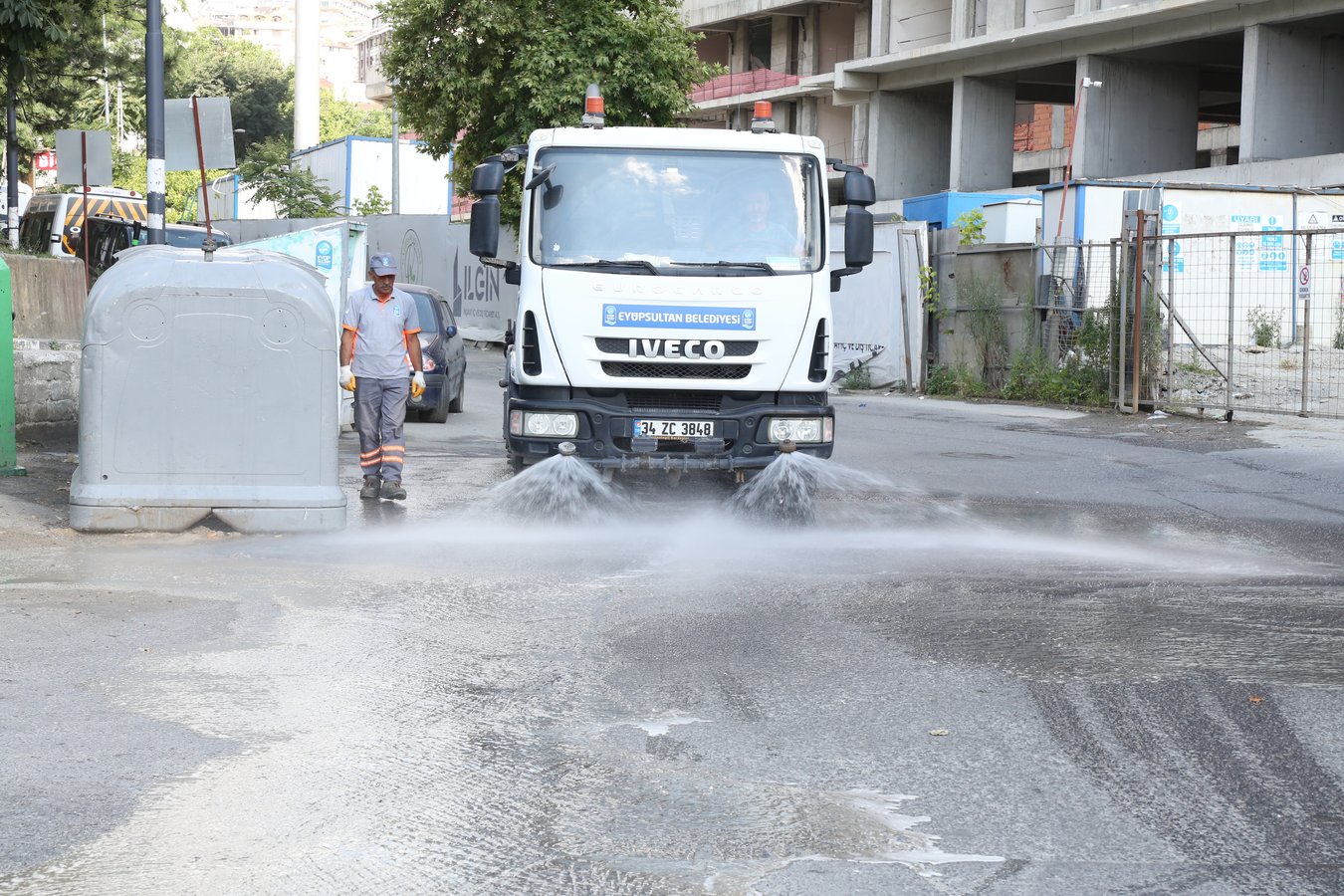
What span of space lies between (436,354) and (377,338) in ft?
21.9

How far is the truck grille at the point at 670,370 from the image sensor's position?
10.0 meters

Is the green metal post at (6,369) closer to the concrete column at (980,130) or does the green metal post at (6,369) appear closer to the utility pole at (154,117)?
the utility pole at (154,117)

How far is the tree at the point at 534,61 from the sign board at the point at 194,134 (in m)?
20.6

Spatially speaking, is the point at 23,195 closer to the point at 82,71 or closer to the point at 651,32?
the point at 82,71

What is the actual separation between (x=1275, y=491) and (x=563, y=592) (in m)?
7.15

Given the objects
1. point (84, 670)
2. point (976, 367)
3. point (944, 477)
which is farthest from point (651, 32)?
point (84, 670)

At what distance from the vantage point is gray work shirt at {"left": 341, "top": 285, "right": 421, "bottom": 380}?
11.0 meters

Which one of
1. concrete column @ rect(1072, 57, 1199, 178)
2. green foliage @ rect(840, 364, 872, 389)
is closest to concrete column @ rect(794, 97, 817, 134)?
concrete column @ rect(1072, 57, 1199, 178)

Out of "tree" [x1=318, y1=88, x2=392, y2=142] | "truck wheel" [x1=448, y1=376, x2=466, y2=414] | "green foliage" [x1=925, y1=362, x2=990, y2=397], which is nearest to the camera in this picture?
"truck wheel" [x1=448, y1=376, x2=466, y2=414]

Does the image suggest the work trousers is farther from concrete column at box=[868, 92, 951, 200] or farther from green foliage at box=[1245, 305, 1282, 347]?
concrete column at box=[868, 92, 951, 200]

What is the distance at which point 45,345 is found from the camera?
1302cm

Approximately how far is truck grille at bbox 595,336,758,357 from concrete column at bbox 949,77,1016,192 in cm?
3917

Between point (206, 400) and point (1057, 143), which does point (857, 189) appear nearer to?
point (206, 400)

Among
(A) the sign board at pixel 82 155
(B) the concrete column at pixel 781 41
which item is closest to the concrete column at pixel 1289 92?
(B) the concrete column at pixel 781 41
